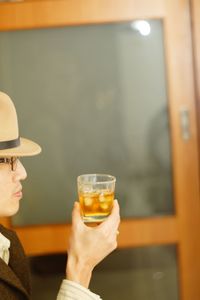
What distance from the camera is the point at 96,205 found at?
49.6 inches

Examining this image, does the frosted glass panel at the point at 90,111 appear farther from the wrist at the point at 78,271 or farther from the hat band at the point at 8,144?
the wrist at the point at 78,271

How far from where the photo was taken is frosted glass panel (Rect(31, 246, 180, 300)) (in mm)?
2188

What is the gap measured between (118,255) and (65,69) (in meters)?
0.91

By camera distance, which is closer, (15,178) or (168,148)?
(15,178)

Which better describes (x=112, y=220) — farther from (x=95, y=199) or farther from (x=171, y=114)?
(x=171, y=114)

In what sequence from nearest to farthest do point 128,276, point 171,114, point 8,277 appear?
point 8,277
point 171,114
point 128,276

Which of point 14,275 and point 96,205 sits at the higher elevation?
point 96,205

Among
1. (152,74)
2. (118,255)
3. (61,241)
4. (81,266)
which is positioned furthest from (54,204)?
(81,266)

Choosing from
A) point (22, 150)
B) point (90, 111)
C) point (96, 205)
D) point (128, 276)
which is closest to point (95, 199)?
point (96, 205)

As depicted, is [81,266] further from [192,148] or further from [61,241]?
[192,148]

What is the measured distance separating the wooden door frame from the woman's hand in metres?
0.84

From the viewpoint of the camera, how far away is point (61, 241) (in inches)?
82.0

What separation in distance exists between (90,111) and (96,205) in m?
0.88

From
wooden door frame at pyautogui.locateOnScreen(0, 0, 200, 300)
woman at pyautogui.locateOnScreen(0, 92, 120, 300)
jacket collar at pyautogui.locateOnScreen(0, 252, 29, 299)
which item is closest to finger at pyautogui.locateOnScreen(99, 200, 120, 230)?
woman at pyautogui.locateOnScreen(0, 92, 120, 300)
